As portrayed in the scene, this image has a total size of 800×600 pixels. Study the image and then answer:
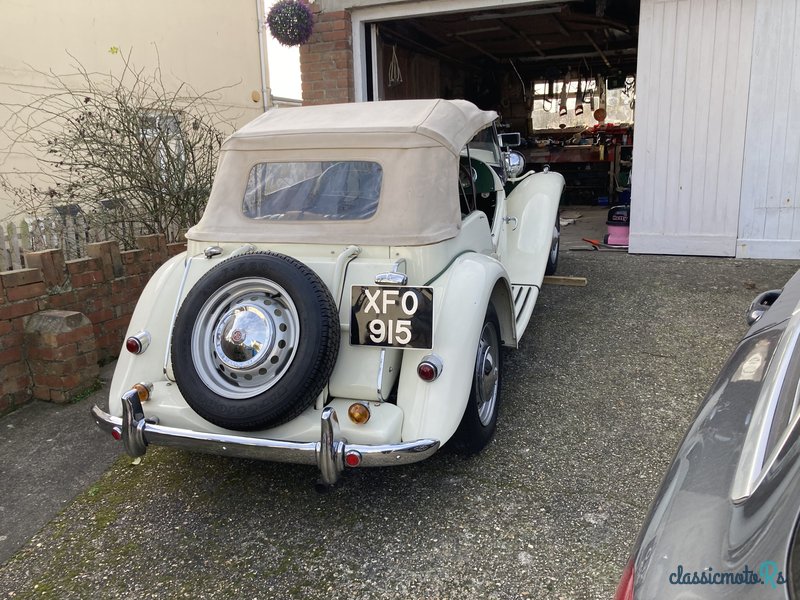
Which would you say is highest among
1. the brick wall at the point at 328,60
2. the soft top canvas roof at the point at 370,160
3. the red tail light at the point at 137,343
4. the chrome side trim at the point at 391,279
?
the brick wall at the point at 328,60

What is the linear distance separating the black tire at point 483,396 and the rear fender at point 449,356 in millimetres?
144

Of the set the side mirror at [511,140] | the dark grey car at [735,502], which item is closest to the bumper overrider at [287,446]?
the dark grey car at [735,502]

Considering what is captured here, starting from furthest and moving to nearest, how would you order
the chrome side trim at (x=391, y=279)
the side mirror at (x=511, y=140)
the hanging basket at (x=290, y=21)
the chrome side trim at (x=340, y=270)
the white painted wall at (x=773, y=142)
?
the hanging basket at (x=290, y=21), the white painted wall at (x=773, y=142), the side mirror at (x=511, y=140), the chrome side trim at (x=340, y=270), the chrome side trim at (x=391, y=279)

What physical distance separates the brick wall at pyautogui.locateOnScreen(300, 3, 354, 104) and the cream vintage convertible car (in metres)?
4.63

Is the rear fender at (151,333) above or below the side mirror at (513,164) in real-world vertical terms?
below

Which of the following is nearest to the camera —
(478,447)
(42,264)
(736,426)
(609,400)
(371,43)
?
(736,426)

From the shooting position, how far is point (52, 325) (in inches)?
155

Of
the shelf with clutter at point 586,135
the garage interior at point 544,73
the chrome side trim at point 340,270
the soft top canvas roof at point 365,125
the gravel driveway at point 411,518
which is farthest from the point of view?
the shelf with clutter at point 586,135

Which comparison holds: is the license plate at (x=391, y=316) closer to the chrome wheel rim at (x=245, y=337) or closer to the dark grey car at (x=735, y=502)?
the chrome wheel rim at (x=245, y=337)

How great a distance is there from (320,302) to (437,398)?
669 millimetres

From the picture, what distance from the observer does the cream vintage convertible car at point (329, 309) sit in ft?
8.52

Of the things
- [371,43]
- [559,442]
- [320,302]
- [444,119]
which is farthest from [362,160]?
[371,43]

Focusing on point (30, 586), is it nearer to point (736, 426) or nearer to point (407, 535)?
point (407, 535)

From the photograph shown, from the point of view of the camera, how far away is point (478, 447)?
316 cm
